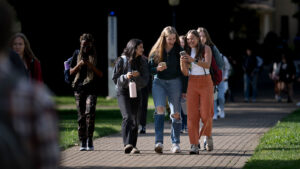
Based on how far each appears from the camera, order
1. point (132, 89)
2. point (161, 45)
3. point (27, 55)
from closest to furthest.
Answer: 1. point (27, 55)
2. point (132, 89)
3. point (161, 45)

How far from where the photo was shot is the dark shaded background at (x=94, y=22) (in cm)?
2861

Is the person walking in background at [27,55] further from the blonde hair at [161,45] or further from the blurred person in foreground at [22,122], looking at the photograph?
the blurred person in foreground at [22,122]

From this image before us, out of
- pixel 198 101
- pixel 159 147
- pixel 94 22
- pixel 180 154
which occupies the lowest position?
pixel 180 154

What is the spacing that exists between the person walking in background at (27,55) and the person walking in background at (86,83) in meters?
1.89

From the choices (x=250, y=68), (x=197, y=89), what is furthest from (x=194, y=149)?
(x=250, y=68)

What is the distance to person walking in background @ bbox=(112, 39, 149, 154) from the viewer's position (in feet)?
30.8

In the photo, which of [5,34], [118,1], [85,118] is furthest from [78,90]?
[118,1]

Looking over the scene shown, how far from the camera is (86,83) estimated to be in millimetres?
9898

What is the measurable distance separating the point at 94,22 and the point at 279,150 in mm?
20724

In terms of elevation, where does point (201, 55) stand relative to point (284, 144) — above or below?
above

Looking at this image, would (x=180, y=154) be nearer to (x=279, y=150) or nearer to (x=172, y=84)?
(x=172, y=84)

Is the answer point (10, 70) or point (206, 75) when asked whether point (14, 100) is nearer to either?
point (10, 70)

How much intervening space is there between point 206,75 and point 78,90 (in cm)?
200

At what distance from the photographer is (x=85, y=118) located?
1005 centimetres
